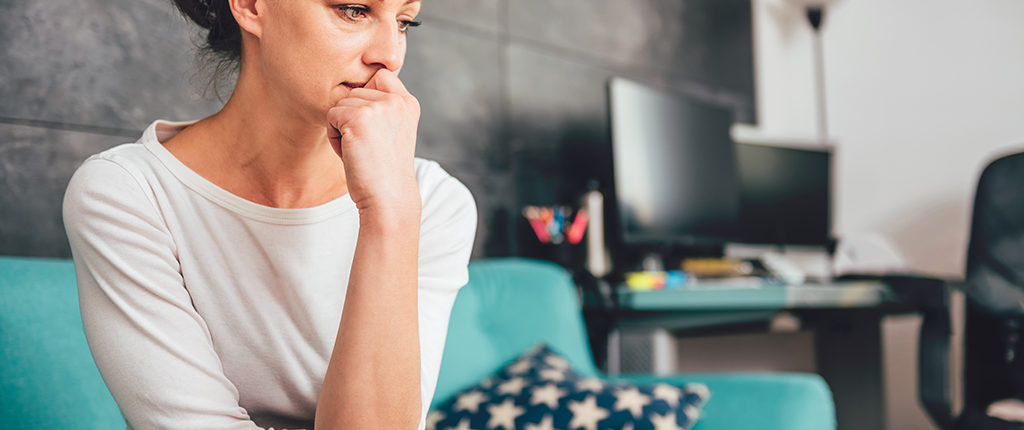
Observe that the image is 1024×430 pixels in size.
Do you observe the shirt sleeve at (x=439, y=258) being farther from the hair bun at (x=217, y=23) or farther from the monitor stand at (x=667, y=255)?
the monitor stand at (x=667, y=255)

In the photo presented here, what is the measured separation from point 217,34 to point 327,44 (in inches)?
8.1

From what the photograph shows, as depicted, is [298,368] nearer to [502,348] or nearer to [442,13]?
[502,348]

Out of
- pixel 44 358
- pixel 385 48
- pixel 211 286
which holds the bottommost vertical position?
pixel 44 358

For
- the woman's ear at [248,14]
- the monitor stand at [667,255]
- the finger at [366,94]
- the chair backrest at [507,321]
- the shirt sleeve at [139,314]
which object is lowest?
the chair backrest at [507,321]

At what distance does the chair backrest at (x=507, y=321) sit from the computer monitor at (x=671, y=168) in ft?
1.21

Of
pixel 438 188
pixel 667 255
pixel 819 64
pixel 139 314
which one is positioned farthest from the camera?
pixel 819 64

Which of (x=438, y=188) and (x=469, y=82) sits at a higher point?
(x=469, y=82)

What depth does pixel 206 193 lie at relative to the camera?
0.75 metres

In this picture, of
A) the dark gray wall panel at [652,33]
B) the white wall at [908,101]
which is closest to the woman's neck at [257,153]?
the dark gray wall panel at [652,33]

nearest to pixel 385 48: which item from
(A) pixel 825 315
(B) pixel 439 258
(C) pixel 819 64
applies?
(B) pixel 439 258

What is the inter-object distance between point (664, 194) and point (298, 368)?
165 cm

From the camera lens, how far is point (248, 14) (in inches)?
28.3

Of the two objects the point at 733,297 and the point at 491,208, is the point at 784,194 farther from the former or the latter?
the point at 491,208

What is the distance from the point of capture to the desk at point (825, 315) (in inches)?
75.8
